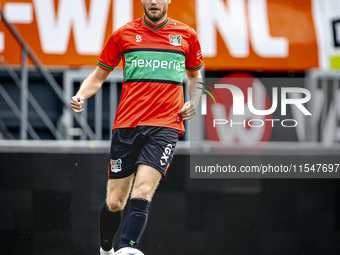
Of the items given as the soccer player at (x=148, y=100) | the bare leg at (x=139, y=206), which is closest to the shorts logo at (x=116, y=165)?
the soccer player at (x=148, y=100)

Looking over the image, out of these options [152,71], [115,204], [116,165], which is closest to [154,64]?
[152,71]

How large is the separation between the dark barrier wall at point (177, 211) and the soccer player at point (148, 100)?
3.57ft

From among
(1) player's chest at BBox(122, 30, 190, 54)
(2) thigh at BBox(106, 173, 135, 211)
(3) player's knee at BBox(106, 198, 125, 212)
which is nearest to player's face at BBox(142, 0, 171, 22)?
(1) player's chest at BBox(122, 30, 190, 54)

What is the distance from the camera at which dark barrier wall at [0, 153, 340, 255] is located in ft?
14.1

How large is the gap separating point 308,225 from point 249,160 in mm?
874

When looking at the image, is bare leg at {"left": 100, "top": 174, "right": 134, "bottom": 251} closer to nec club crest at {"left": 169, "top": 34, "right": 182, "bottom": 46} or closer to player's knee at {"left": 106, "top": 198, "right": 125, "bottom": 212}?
player's knee at {"left": 106, "top": 198, "right": 125, "bottom": 212}

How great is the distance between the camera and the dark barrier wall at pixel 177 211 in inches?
169

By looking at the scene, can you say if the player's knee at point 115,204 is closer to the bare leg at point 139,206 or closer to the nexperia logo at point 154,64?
the bare leg at point 139,206

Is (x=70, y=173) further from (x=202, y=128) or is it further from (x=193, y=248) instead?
(x=202, y=128)

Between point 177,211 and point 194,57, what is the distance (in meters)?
1.68

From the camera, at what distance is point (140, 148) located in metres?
3.36

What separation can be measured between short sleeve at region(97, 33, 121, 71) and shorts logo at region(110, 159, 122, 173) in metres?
0.73

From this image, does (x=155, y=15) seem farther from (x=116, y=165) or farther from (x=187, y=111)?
(x=116, y=165)

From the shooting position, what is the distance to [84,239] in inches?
169
